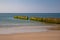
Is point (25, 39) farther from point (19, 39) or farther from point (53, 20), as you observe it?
point (53, 20)

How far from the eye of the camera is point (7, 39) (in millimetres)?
4906

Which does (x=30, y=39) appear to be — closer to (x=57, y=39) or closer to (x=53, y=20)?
(x=57, y=39)

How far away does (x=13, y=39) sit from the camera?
4.88m

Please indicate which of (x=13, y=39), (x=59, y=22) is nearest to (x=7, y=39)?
(x=13, y=39)

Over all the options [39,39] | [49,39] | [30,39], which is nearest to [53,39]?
[49,39]

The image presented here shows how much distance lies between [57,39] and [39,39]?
706 mm

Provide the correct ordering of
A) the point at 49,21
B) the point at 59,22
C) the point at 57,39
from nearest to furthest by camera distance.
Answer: the point at 57,39
the point at 59,22
the point at 49,21

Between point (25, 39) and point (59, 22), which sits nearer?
point (25, 39)

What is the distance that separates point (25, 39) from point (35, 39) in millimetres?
401

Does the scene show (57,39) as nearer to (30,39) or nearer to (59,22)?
(30,39)

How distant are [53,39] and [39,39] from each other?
0.55 meters

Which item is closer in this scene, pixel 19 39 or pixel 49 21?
pixel 19 39

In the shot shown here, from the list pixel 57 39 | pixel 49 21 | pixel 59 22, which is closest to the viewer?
pixel 57 39

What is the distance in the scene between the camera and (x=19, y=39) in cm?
489
